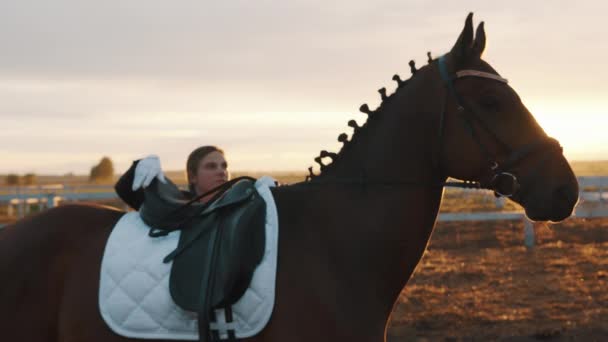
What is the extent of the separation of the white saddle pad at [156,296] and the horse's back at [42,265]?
6.6 inches

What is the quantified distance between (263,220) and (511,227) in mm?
15665

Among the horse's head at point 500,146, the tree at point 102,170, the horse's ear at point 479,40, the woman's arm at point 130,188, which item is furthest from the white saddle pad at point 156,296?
the tree at point 102,170

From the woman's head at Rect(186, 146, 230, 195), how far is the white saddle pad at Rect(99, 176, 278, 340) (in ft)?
5.32

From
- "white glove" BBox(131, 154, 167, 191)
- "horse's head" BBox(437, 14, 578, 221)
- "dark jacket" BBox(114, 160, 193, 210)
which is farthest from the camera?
"dark jacket" BBox(114, 160, 193, 210)

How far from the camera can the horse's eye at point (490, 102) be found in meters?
3.62

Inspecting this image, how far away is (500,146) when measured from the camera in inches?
141

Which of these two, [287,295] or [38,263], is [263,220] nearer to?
[287,295]

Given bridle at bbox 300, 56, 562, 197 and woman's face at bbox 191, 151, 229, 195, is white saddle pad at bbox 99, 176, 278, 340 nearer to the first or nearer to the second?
bridle at bbox 300, 56, 562, 197

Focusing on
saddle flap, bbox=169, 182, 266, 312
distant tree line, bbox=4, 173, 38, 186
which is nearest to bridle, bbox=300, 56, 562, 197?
saddle flap, bbox=169, 182, 266, 312

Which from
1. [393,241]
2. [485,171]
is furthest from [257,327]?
[485,171]

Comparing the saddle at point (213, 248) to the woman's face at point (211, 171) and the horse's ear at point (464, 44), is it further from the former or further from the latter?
the woman's face at point (211, 171)

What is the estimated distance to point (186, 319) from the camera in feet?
11.6

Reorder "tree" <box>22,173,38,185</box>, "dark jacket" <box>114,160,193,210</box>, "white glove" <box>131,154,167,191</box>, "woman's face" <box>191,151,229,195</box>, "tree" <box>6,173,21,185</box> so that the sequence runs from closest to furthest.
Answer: "white glove" <box>131,154,167,191</box>
"dark jacket" <box>114,160,193,210</box>
"woman's face" <box>191,151,229,195</box>
"tree" <box>6,173,21,185</box>
"tree" <box>22,173,38,185</box>

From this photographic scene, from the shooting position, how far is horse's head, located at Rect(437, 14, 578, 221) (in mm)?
3553
